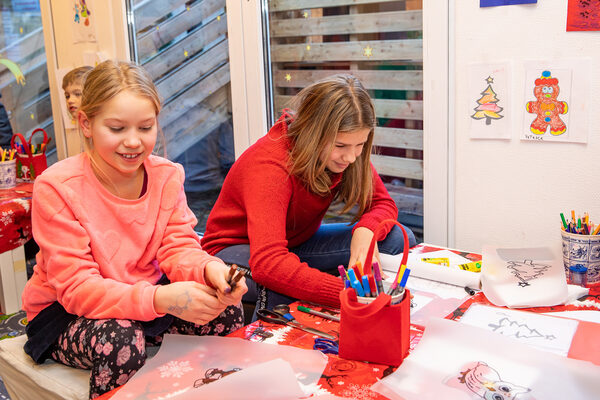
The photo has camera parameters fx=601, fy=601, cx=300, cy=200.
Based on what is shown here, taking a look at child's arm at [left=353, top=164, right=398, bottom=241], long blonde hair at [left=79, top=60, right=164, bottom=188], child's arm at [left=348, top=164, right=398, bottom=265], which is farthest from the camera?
child's arm at [left=353, top=164, right=398, bottom=241]

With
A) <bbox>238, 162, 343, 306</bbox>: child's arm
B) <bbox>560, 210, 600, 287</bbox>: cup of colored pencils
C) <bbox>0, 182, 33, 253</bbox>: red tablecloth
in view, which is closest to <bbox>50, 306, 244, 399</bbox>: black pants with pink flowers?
<bbox>238, 162, 343, 306</bbox>: child's arm

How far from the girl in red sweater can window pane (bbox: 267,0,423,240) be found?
0.30 m

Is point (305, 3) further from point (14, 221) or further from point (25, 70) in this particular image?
point (25, 70)

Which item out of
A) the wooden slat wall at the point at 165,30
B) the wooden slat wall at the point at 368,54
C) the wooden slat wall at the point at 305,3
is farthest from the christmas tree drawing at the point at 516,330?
the wooden slat wall at the point at 165,30

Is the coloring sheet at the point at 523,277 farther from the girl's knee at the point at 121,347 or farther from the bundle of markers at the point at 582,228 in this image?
the girl's knee at the point at 121,347

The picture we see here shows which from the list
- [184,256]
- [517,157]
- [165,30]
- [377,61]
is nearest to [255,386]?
[184,256]

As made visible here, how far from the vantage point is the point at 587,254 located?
120 centimetres

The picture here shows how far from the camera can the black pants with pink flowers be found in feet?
3.28

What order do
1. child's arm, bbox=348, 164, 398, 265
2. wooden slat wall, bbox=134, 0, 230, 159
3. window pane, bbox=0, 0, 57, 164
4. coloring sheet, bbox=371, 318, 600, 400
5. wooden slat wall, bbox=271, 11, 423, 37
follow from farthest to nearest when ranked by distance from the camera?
window pane, bbox=0, 0, 57, 164, wooden slat wall, bbox=134, 0, 230, 159, wooden slat wall, bbox=271, 11, 423, 37, child's arm, bbox=348, 164, 398, 265, coloring sheet, bbox=371, 318, 600, 400

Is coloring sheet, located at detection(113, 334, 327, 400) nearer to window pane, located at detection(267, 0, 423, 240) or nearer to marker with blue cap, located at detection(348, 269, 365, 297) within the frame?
marker with blue cap, located at detection(348, 269, 365, 297)

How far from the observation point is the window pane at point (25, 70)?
10.7 feet

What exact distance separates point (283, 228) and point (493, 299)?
17.8 inches

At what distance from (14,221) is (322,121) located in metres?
1.20

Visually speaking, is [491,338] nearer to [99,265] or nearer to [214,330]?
[214,330]
